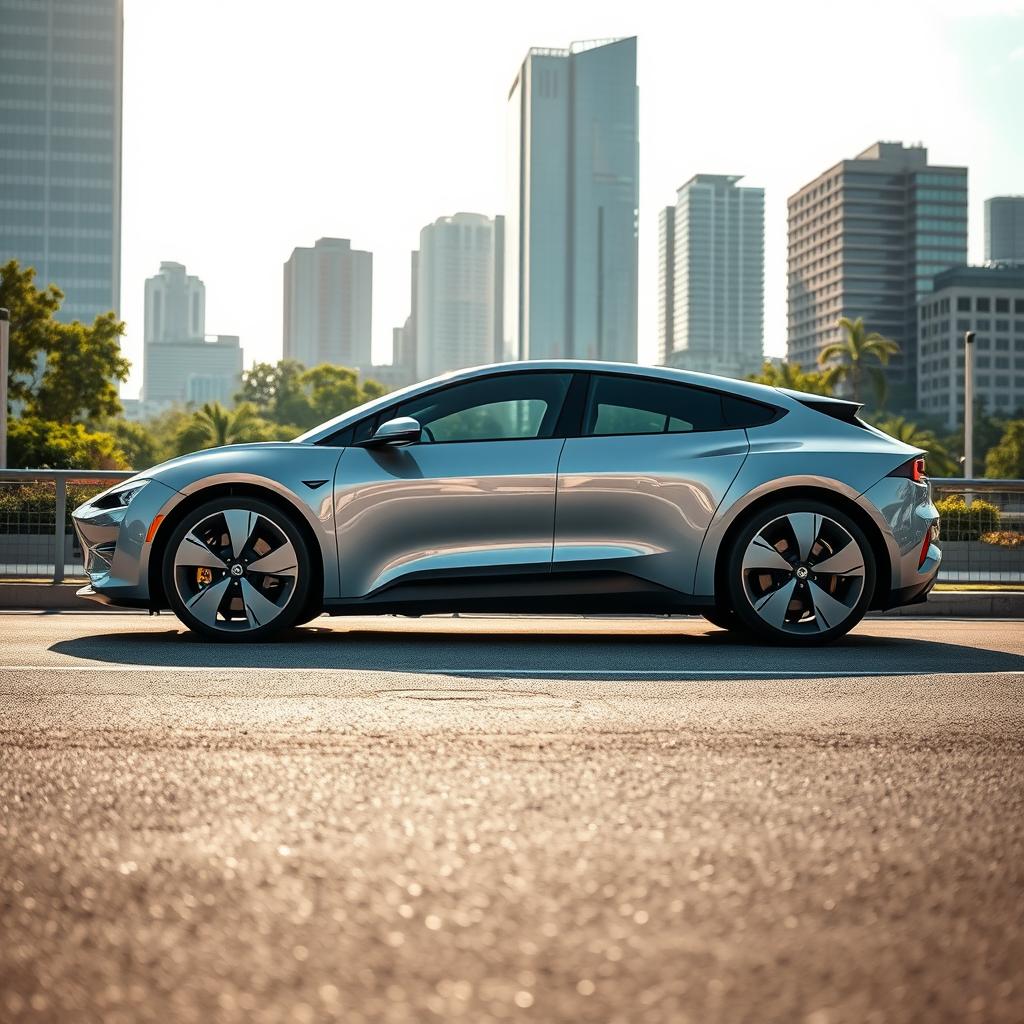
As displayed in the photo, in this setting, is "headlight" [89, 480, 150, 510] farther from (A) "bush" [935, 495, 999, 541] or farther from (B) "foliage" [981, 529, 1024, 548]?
(B) "foliage" [981, 529, 1024, 548]

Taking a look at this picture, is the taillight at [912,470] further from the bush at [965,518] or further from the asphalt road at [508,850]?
the bush at [965,518]

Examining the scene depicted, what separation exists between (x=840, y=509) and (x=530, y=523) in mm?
1641

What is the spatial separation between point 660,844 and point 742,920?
0.55 m

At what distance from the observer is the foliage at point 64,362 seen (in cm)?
4672

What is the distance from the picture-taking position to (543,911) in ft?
8.23

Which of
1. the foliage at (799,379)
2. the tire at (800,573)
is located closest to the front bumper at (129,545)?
the tire at (800,573)

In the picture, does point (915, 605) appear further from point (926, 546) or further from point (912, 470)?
point (912, 470)

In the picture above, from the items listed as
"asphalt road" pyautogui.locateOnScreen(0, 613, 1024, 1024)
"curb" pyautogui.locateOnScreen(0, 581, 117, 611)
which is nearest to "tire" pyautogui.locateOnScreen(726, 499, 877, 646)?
"asphalt road" pyautogui.locateOnScreen(0, 613, 1024, 1024)

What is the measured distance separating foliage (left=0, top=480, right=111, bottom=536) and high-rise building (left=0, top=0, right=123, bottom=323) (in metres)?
179

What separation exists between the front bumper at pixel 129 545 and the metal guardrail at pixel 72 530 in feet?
11.8

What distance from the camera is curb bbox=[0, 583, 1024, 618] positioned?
11.0m

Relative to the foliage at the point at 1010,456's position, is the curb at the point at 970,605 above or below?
below

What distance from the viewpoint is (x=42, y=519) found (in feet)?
37.6

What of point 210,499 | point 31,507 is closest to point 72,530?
point 31,507
